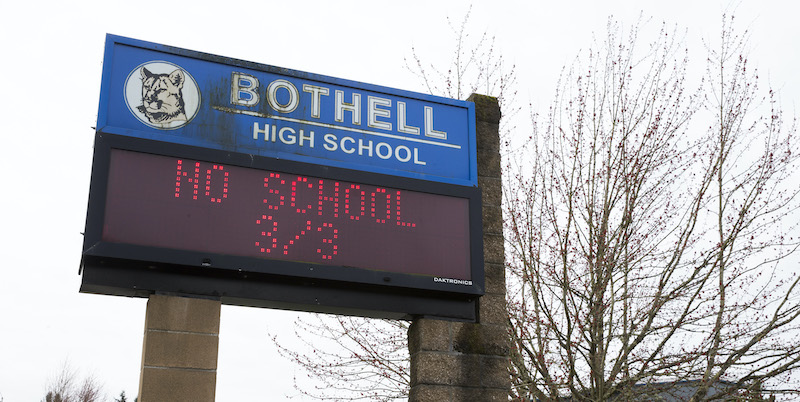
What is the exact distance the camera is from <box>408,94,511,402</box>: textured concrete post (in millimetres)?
6617

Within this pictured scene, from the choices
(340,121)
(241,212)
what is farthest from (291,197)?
(340,121)

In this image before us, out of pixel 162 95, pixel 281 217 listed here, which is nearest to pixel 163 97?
pixel 162 95

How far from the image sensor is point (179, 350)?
574 cm

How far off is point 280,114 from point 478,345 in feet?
8.23

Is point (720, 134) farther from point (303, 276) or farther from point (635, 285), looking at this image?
point (303, 276)

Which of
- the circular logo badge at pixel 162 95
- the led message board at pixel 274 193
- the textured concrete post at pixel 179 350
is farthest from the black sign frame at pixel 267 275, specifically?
the circular logo badge at pixel 162 95

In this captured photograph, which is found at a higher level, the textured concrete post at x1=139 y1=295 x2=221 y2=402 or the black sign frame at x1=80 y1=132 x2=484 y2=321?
the black sign frame at x1=80 y1=132 x2=484 y2=321

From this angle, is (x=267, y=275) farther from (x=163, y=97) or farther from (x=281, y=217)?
(x=163, y=97)

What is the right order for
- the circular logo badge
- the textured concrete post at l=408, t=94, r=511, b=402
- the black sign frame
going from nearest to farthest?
1. the black sign frame
2. the circular logo badge
3. the textured concrete post at l=408, t=94, r=511, b=402

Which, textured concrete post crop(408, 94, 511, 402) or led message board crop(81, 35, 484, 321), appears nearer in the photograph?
led message board crop(81, 35, 484, 321)

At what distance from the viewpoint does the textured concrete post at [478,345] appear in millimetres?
6617

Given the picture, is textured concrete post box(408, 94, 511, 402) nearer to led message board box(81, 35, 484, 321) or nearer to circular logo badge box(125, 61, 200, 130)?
led message board box(81, 35, 484, 321)

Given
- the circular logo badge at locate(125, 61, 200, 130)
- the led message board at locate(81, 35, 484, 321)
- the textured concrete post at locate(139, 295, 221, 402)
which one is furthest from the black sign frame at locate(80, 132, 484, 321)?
the circular logo badge at locate(125, 61, 200, 130)

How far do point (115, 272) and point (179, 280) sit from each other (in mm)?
440
